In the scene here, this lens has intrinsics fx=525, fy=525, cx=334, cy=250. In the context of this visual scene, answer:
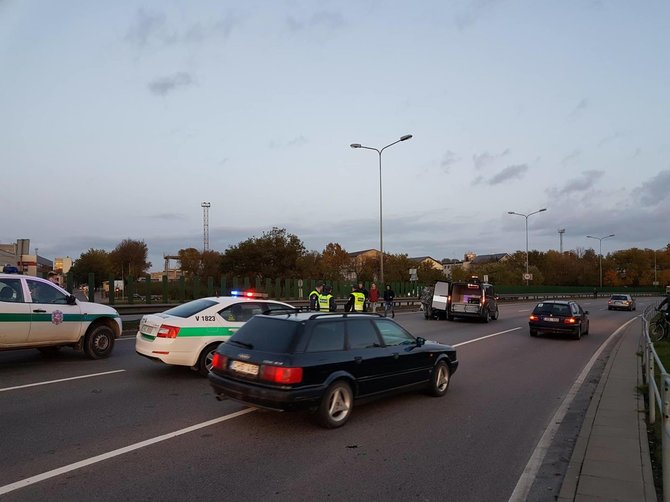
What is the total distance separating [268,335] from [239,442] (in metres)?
1.35

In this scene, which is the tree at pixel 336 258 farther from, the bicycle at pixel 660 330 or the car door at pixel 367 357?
the car door at pixel 367 357

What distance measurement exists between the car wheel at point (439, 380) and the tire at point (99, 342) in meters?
7.09

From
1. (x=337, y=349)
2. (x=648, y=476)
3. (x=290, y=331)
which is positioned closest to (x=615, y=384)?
(x=648, y=476)

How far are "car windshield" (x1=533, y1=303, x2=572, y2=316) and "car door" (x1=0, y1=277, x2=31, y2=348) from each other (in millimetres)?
16056

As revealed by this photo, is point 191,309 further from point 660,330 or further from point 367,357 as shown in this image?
point 660,330

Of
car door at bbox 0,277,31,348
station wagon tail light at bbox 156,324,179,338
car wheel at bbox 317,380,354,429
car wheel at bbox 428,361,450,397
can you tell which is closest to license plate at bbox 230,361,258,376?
car wheel at bbox 317,380,354,429

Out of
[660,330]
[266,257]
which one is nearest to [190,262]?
[266,257]

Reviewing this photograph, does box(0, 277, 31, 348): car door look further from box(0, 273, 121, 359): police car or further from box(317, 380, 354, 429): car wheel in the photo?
box(317, 380, 354, 429): car wheel

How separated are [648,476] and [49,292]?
408 inches

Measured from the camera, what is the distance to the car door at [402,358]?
7426mm

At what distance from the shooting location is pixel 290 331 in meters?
6.52

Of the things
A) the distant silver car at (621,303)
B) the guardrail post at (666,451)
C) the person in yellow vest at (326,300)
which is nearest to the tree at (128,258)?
the distant silver car at (621,303)

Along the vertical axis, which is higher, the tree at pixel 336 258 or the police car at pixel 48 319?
the tree at pixel 336 258

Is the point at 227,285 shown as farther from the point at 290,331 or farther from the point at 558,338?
the point at 290,331
